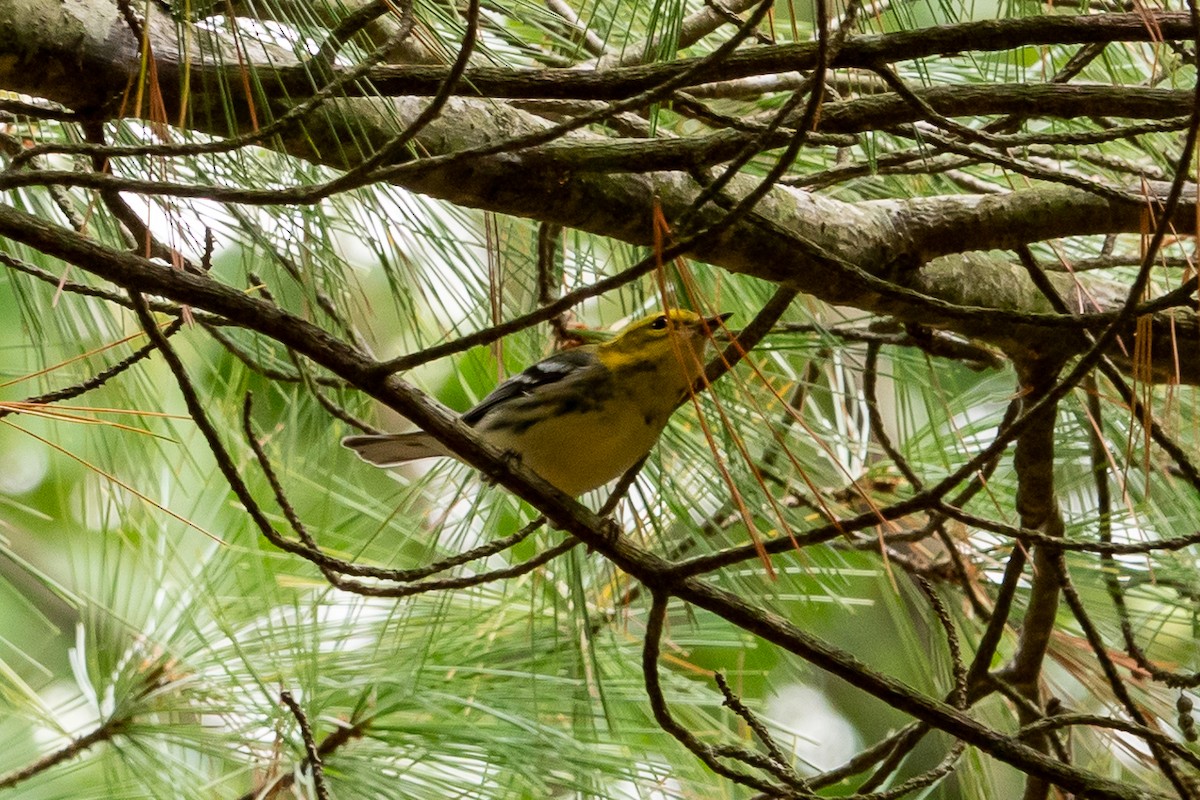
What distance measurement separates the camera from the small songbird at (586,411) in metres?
1.61

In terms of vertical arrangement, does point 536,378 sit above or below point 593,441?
above

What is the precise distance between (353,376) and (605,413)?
2.26ft

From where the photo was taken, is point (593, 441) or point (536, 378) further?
point (536, 378)

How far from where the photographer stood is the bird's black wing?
174 cm

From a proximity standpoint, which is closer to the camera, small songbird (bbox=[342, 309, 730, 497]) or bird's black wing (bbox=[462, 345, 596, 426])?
small songbird (bbox=[342, 309, 730, 497])

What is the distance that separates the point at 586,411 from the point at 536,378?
13 cm

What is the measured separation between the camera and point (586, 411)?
5.49ft

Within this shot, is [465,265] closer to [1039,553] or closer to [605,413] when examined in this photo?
[605,413]

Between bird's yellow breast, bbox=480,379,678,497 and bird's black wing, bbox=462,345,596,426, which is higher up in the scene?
bird's black wing, bbox=462,345,596,426

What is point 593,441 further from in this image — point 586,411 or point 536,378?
point 536,378

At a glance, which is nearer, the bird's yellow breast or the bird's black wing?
the bird's yellow breast

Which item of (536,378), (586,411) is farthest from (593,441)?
(536,378)

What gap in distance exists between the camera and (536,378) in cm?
177

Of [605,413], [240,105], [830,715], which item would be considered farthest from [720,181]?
[830,715]
